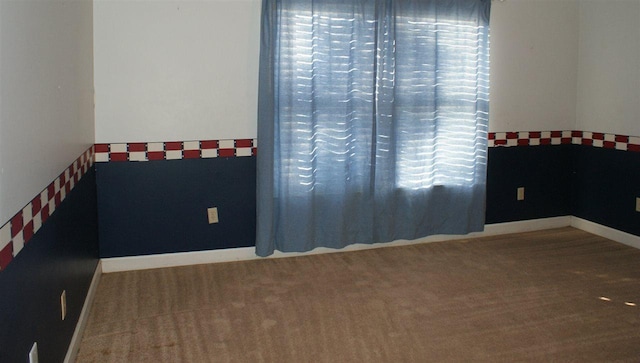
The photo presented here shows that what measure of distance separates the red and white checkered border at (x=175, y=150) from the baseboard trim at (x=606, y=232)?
2.79 meters

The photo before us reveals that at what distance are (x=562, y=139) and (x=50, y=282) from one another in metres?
3.98

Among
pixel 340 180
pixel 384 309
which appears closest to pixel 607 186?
pixel 340 180

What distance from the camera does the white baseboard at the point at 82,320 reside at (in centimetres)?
235

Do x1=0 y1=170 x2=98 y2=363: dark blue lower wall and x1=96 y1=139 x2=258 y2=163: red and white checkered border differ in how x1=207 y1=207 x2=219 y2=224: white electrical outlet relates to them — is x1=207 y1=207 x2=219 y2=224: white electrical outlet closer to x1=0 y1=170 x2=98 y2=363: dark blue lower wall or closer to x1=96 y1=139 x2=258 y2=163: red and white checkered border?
x1=96 y1=139 x2=258 y2=163: red and white checkered border

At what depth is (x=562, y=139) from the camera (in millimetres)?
4543

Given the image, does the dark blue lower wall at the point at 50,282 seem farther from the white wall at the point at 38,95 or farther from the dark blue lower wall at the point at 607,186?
the dark blue lower wall at the point at 607,186

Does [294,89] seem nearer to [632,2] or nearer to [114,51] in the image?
[114,51]

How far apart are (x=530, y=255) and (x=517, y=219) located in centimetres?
66

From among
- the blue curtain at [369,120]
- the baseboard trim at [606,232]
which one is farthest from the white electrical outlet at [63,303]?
the baseboard trim at [606,232]

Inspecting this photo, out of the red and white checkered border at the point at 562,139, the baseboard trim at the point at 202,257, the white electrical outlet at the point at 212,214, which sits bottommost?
the baseboard trim at the point at 202,257

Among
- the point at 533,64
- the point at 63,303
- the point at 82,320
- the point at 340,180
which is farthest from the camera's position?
the point at 533,64

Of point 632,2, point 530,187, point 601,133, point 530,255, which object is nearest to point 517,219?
point 530,187

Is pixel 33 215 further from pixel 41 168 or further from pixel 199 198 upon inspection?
pixel 199 198

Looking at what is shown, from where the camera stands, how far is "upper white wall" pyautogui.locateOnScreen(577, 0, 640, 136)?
3998 millimetres
